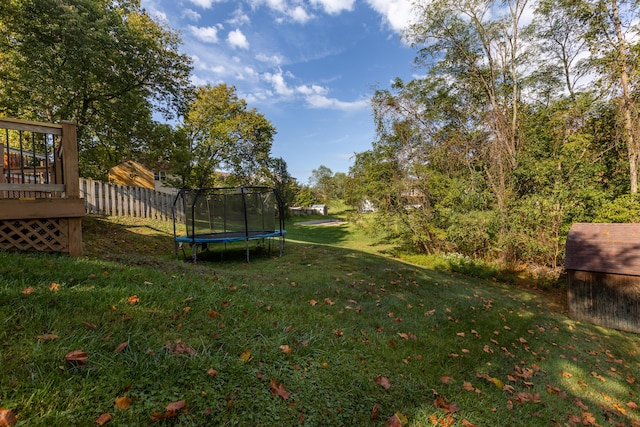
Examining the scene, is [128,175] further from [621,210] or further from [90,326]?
[621,210]

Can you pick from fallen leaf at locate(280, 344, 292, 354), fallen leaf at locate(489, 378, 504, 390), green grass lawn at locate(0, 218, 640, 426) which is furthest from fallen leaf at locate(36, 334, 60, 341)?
fallen leaf at locate(489, 378, 504, 390)

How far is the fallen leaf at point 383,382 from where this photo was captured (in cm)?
246

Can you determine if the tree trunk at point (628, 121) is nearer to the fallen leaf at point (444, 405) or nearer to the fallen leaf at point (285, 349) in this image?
the fallen leaf at point (444, 405)

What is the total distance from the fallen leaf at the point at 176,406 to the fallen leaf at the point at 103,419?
0.29 metres

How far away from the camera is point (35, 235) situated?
385 cm

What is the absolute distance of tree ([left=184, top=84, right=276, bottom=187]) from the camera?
21.0m

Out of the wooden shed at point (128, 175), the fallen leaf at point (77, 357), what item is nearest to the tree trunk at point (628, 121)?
the fallen leaf at point (77, 357)

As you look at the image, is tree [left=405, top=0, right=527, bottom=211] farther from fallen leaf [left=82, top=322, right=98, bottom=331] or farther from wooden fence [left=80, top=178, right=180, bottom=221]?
wooden fence [left=80, top=178, right=180, bottom=221]

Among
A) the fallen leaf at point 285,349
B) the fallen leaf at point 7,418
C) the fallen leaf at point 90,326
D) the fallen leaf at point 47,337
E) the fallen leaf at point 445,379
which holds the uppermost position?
the fallen leaf at point 47,337

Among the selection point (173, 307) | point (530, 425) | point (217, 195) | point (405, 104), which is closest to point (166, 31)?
point (217, 195)

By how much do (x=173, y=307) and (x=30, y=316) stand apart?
104cm

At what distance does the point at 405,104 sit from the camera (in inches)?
455

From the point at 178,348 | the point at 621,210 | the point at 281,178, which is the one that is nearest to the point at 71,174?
the point at 178,348

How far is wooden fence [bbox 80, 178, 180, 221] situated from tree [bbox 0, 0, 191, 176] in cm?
88
